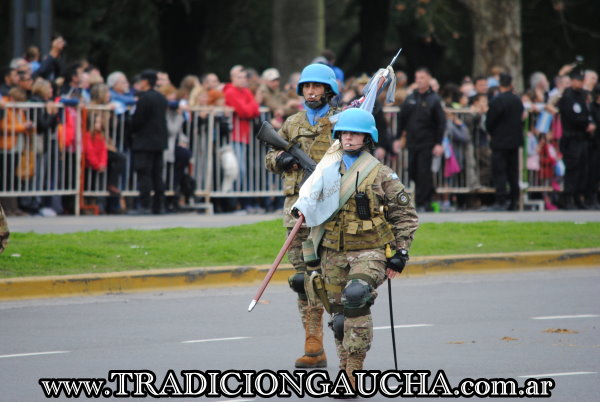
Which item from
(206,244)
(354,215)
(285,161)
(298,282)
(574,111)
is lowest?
(206,244)

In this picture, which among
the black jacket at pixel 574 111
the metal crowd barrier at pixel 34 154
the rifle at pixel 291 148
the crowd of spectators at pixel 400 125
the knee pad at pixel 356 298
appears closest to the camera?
the knee pad at pixel 356 298

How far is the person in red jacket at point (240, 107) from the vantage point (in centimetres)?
1856

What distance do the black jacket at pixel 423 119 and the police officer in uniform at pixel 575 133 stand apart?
2.36 metres

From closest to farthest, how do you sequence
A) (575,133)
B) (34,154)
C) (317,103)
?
1. (317,103)
2. (34,154)
3. (575,133)

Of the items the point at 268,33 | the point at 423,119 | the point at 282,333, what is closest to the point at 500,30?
the point at 423,119

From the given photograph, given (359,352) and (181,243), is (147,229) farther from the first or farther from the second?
(359,352)

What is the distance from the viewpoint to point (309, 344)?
860 cm

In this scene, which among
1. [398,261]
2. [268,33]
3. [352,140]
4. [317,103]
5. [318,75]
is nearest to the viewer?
[398,261]

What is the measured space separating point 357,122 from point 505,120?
12.0 m

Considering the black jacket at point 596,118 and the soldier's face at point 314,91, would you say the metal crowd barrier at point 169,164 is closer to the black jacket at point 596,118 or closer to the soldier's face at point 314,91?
the black jacket at point 596,118

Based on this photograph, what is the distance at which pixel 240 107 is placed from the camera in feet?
60.8

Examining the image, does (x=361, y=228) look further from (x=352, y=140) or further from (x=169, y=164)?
(x=169, y=164)

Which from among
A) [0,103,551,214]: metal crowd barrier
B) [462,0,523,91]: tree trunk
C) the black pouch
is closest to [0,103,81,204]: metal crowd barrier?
[0,103,551,214]: metal crowd barrier

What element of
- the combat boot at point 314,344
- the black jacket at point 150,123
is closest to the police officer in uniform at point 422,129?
the black jacket at point 150,123
